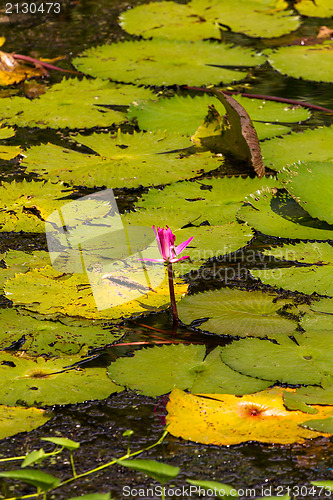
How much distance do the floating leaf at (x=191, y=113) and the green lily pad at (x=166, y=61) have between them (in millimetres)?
261

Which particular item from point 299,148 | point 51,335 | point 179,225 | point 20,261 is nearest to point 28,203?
point 20,261

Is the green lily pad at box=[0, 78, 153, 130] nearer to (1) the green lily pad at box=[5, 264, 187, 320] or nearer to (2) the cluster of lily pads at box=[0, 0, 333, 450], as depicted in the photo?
(2) the cluster of lily pads at box=[0, 0, 333, 450]

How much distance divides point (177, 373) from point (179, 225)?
675 mm

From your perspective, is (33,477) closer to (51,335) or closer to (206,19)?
(51,335)

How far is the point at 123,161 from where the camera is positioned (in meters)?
2.22

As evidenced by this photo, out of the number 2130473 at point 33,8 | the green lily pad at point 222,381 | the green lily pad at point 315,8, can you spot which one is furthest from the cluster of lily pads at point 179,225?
the number 2130473 at point 33,8

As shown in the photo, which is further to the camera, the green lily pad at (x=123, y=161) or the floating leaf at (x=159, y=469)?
the green lily pad at (x=123, y=161)

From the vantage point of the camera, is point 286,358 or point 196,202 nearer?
point 286,358

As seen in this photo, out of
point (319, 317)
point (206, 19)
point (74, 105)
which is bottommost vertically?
point (319, 317)

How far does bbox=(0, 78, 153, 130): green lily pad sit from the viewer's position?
8.55ft

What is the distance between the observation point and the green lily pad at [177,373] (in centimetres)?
124

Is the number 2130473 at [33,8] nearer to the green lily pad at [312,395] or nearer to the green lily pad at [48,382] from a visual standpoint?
the green lily pad at [48,382]

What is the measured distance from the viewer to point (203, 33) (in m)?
3.51

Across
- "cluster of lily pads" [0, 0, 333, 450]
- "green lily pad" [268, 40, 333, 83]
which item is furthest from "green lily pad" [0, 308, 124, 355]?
"green lily pad" [268, 40, 333, 83]
